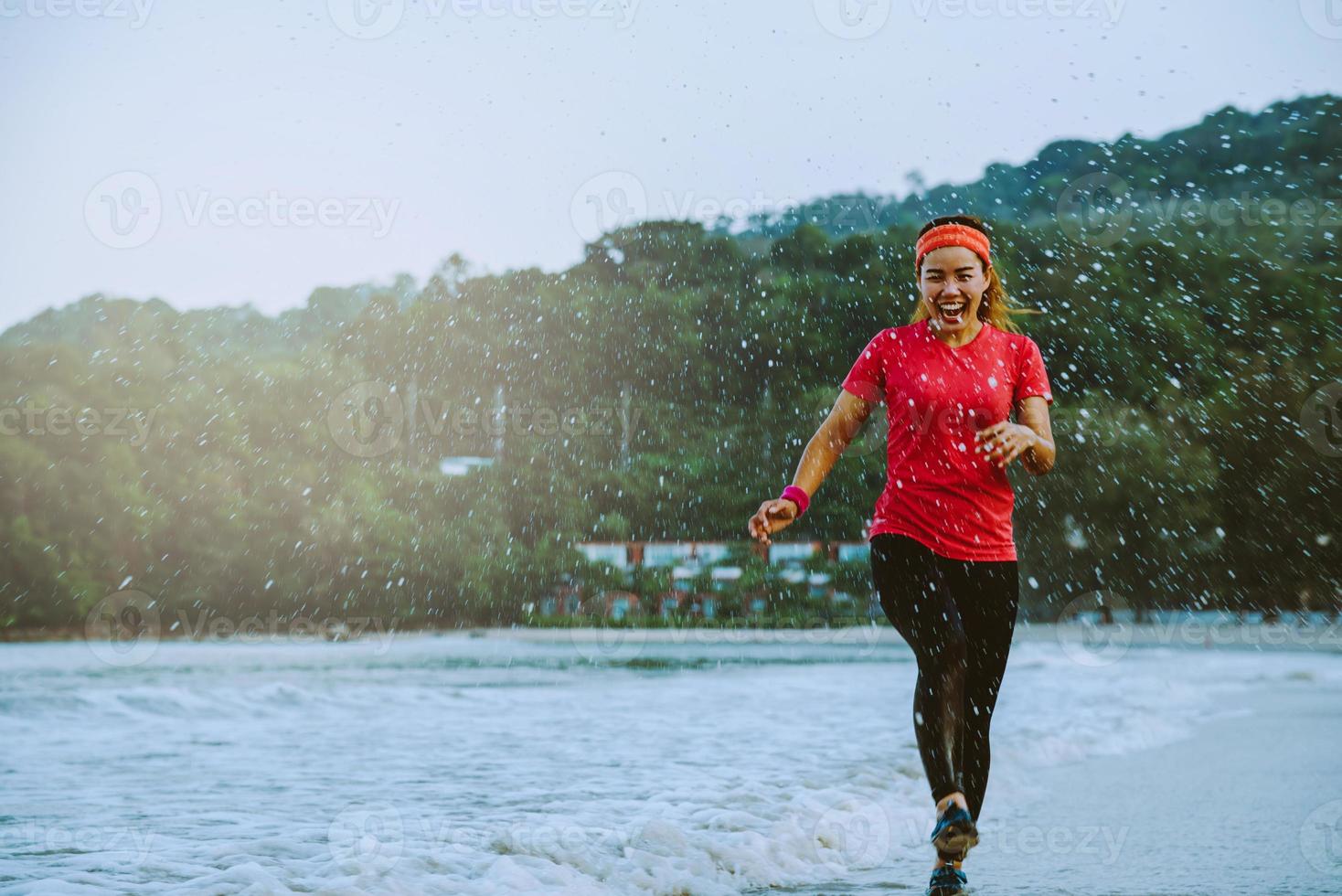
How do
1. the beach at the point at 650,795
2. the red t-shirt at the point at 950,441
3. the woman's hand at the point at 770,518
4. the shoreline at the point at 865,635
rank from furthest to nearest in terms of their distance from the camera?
the shoreline at the point at 865,635, the beach at the point at 650,795, the red t-shirt at the point at 950,441, the woman's hand at the point at 770,518

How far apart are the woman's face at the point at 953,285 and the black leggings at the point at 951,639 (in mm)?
523

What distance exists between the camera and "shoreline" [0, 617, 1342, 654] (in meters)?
34.2

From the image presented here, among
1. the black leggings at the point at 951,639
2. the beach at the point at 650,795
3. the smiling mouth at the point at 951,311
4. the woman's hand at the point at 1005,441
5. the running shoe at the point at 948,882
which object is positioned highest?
the smiling mouth at the point at 951,311

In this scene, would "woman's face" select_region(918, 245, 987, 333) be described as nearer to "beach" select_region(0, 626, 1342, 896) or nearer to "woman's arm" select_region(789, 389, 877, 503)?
"woman's arm" select_region(789, 389, 877, 503)

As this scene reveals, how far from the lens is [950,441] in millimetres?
2855

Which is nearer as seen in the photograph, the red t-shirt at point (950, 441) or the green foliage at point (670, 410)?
the red t-shirt at point (950, 441)

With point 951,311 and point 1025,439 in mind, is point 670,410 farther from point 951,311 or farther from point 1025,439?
point 1025,439

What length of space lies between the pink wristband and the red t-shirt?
162mm

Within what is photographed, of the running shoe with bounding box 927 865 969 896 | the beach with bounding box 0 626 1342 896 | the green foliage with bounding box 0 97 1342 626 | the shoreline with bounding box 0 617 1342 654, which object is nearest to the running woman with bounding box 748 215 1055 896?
the running shoe with bounding box 927 865 969 896

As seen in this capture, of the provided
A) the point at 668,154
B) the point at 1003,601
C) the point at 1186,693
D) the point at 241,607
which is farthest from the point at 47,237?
the point at 1003,601

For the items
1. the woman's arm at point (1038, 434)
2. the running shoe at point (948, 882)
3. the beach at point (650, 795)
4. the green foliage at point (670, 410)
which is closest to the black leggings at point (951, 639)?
the running shoe at point (948, 882)

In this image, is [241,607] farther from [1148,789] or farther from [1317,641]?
[1148,789]

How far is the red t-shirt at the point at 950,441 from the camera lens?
286 cm

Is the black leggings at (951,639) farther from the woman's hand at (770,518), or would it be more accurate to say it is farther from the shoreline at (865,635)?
the shoreline at (865,635)
